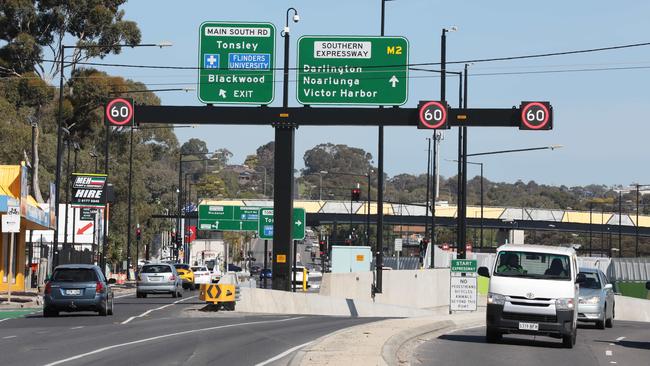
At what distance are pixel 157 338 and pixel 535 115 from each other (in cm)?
1857

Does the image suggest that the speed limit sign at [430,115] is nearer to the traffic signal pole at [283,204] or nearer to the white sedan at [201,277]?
the traffic signal pole at [283,204]

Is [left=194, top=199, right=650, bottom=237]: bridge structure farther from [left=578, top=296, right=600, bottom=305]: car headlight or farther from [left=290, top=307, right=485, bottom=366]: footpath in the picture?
[left=290, top=307, right=485, bottom=366]: footpath

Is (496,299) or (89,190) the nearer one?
(496,299)

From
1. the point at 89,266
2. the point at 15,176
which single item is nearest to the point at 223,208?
the point at 15,176

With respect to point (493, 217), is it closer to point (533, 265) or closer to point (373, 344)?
point (533, 265)

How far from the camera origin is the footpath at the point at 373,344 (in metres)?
18.0

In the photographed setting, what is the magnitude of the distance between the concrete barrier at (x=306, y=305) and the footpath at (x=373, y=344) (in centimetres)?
1055

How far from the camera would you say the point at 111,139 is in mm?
94125

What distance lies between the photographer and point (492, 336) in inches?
945

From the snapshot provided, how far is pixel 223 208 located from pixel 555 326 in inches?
1669

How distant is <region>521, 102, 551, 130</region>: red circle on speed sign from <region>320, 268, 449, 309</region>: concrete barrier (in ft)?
37.9

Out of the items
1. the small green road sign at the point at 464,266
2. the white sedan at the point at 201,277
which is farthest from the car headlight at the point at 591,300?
the white sedan at the point at 201,277

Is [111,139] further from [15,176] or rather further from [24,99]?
[15,176]

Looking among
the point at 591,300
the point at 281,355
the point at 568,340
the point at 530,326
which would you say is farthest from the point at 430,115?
Answer: the point at 281,355
